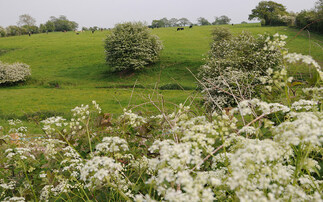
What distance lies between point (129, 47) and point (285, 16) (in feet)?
143

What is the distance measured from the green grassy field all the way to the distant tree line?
4.76 meters

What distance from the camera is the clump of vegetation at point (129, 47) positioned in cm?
3103

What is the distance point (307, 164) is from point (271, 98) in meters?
2.58

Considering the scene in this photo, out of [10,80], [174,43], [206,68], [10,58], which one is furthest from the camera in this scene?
[174,43]

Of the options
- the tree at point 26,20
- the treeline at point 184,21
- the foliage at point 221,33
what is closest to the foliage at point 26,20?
the tree at point 26,20

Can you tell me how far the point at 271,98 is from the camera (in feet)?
13.2

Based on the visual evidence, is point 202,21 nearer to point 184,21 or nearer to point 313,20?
point 184,21

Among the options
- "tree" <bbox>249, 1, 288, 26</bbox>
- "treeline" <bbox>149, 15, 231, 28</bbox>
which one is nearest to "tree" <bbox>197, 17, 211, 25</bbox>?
"treeline" <bbox>149, 15, 231, 28</bbox>

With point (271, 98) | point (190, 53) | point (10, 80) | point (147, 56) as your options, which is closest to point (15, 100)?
point (10, 80)

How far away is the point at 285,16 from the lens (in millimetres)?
55594

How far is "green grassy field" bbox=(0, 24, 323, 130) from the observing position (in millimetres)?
20344

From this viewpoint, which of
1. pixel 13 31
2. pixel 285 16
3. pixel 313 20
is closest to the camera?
pixel 313 20

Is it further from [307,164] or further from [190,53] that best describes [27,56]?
[307,164]

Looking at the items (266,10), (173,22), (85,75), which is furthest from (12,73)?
(173,22)
